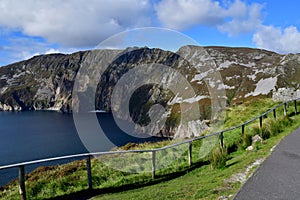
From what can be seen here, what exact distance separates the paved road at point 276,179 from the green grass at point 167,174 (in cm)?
41

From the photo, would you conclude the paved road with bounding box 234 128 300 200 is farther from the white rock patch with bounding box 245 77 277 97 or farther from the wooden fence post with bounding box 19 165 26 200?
the white rock patch with bounding box 245 77 277 97

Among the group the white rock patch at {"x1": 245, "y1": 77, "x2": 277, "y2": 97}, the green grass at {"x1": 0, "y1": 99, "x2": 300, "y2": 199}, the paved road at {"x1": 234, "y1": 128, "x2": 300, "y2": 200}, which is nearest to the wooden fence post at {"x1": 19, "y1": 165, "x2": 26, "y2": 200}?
the green grass at {"x1": 0, "y1": 99, "x2": 300, "y2": 199}

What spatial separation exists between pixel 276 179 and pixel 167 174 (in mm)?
5582

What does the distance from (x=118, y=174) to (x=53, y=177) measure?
2.46 metres

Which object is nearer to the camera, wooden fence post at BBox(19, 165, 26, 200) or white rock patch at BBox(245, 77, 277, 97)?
wooden fence post at BBox(19, 165, 26, 200)

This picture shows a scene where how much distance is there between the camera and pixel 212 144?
14.9 meters

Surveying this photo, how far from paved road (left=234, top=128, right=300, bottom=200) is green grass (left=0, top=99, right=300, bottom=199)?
410 mm

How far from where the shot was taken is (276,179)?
720cm

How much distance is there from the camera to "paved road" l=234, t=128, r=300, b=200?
20.1ft

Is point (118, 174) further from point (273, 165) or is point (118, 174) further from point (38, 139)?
point (38, 139)

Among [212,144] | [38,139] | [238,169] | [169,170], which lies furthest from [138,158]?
[38,139]

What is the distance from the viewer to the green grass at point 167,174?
26.4 feet

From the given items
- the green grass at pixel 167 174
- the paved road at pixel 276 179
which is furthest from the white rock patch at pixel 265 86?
the paved road at pixel 276 179

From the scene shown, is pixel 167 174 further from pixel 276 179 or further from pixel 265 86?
pixel 265 86
